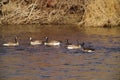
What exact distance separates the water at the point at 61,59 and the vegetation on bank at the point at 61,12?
168 inches

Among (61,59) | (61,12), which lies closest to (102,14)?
(61,12)

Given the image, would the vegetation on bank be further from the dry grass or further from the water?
the water

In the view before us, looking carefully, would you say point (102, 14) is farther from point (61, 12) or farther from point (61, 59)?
point (61, 59)

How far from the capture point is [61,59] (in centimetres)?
2706

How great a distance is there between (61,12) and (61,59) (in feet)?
60.6

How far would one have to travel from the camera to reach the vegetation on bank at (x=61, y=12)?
1677 inches

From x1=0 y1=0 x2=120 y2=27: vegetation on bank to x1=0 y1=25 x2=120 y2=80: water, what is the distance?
4278 millimetres

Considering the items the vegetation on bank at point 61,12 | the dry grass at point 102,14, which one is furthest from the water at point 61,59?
the vegetation on bank at point 61,12

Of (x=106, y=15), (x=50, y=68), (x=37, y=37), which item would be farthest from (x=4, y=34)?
(x=50, y=68)

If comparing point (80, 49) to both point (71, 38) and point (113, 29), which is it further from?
point (113, 29)

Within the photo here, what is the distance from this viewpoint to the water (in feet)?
76.4

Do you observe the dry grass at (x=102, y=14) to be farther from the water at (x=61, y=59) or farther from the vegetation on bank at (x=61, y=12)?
the water at (x=61, y=59)

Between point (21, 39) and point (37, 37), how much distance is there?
179cm

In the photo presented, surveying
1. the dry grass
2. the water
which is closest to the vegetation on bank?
the dry grass
